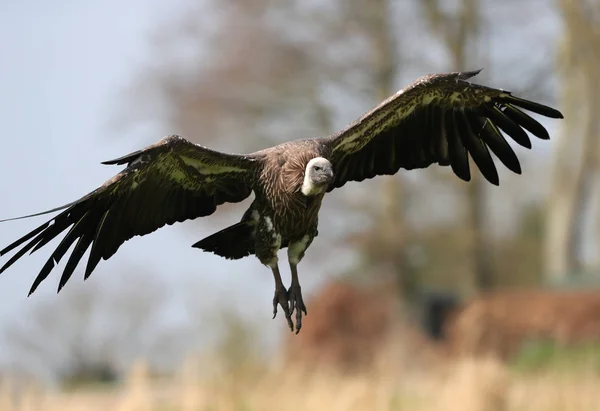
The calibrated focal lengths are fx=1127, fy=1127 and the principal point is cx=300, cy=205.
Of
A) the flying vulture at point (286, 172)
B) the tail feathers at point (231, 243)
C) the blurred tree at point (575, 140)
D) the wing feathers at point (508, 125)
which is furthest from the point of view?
the blurred tree at point (575, 140)

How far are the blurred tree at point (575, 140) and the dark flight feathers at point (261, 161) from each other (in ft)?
45.9

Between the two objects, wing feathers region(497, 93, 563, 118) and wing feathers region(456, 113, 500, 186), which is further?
wing feathers region(456, 113, 500, 186)

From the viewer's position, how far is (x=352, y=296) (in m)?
16.9

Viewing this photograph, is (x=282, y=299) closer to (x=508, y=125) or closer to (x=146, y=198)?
(x=146, y=198)

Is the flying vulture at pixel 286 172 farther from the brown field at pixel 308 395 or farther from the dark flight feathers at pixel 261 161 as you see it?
the brown field at pixel 308 395

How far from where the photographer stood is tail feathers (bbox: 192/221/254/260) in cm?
516

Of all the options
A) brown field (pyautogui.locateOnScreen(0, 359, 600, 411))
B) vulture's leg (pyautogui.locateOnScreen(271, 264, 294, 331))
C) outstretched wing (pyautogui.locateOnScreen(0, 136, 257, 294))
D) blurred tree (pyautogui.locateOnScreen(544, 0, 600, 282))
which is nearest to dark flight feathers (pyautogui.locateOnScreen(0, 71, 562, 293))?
outstretched wing (pyautogui.locateOnScreen(0, 136, 257, 294))

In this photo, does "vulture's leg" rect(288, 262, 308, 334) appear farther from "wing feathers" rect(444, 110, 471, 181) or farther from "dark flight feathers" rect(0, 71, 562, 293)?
"wing feathers" rect(444, 110, 471, 181)

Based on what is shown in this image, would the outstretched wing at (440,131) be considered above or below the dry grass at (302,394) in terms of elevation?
above

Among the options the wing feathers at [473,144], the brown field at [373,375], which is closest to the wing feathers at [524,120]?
the wing feathers at [473,144]

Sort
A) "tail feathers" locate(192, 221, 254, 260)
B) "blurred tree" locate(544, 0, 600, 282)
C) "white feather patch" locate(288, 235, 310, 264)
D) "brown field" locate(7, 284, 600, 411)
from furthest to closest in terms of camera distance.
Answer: "blurred tree" locate(544, 0, 600, 282) < "brown field" locate(7, 284, 600, 411) < "tail feathers" locate(192, 221, 254, 260) < "white feather patch" locate(288, 235, 310, 264)

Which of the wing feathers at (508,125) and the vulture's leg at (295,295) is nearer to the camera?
the vulture's leg at (295,295)

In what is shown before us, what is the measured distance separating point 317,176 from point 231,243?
83 cm

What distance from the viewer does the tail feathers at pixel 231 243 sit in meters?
5.16
